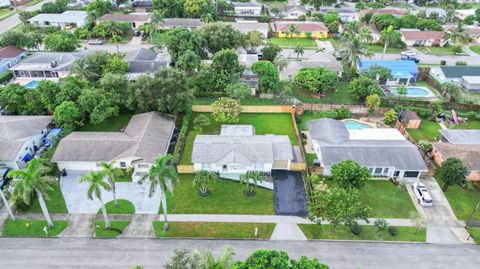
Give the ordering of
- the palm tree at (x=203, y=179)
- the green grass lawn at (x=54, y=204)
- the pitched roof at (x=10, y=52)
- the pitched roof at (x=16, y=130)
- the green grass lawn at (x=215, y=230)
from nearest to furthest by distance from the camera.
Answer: the green grass lawn at (x=215, y=230)
the green grass lawn at (x=54, y=204)
the palm tree at (x=203, y=179)
the pitched roof at (x=16, y=130)
the pitched roof at (x=10, y=52)

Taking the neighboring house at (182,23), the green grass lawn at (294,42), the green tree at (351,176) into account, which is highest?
the neighboring house at (182,23)

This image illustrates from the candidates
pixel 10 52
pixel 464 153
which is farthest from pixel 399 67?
pixel 10 52

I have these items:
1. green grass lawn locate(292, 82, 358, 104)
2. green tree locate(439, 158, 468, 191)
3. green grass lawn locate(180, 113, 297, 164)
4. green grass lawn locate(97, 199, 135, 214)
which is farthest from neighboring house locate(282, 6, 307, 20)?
green grass lawn locate(97, 199, 135, 214)

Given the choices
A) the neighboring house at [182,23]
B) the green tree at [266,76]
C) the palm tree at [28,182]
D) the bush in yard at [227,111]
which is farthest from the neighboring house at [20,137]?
the neighboring house at [182,23]

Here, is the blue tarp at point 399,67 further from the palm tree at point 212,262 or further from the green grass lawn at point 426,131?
the palm tree at point 212,262

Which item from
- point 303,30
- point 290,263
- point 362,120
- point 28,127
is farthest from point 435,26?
point 28,127

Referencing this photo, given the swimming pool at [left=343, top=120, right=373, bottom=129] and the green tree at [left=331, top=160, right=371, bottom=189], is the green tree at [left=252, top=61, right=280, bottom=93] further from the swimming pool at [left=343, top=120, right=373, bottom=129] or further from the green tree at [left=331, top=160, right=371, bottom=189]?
the green tree at [left=331, top=160, right=371, bottom=189]

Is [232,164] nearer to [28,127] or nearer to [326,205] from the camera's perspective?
[326,205]
